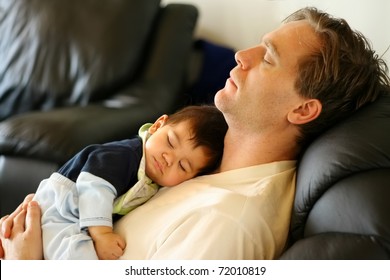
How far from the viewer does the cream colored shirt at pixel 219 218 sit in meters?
0.94

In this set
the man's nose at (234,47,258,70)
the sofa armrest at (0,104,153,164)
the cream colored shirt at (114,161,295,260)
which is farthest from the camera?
the sofa armrest at (0,104,153,164)

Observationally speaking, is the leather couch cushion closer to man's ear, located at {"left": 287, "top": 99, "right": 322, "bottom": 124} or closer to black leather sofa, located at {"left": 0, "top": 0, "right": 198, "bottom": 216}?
black leather sofa, located at {"left": 0, "top": 0, "right": 198, "bottom": 216}

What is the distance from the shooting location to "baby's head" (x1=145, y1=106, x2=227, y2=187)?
1.19 metres

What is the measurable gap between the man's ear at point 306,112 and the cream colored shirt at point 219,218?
116mm

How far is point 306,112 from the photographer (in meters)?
1.13

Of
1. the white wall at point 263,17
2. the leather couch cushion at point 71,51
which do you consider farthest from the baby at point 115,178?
the leather couch cushion at point 71,51

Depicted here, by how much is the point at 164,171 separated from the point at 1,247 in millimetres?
488

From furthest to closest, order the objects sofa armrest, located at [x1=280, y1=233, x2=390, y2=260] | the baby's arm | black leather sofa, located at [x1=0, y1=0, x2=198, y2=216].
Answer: black leather sofa, located at [x1=0, y1=0, x2=198, y2=216]
the baby's arm
sofa armrest, located at [x1=280, y1=233, x2=390, y2=260]

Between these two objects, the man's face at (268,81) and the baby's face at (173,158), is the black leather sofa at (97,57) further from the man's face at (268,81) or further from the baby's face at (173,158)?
the man's face at (268,81)

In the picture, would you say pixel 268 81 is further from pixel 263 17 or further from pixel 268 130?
pixel 263 17

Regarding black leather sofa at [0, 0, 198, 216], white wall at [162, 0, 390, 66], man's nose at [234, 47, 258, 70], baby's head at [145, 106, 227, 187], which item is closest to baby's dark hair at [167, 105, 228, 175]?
baby's head at [145, 106, 227, 187]

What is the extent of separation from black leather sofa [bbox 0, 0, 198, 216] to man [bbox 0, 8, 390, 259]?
2.41ft

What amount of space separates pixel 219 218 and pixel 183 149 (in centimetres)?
30

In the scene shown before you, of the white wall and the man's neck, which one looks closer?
the man's neck
